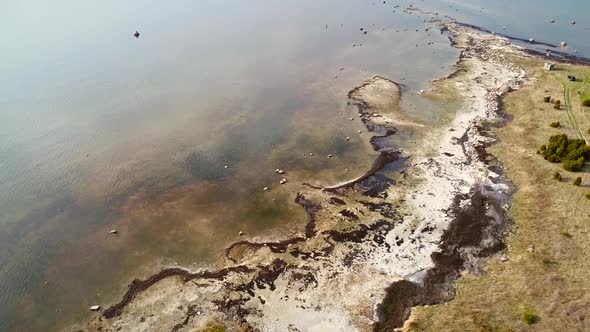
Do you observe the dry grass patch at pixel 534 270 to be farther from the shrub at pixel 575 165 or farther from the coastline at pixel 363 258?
the coastline at pixel 363 258

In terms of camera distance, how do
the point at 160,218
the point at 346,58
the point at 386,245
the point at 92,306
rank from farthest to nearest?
the point at 346,58
the point at 160,218
the point at 386,245
the point at 92,306

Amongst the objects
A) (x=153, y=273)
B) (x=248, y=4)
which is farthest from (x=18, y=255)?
(x=248, y=4)

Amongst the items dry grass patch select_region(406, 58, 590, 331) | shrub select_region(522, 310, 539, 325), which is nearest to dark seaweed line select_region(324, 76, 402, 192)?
dry grass patch select_region(406, 58, 590, 331)

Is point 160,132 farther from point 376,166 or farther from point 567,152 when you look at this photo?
point 567,152

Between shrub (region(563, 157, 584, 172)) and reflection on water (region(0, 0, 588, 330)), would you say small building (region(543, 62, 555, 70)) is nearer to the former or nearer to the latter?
reflection on water (region(0, 0, 588, 330))

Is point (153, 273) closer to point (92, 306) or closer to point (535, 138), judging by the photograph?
point (92, 306)

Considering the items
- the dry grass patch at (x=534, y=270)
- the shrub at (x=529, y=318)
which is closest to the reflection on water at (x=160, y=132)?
the dry grass patch at (x=534, y=270)
